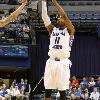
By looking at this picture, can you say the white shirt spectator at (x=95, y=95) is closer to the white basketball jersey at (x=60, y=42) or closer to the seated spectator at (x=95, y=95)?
the seated spectator at (x=95, y=95)

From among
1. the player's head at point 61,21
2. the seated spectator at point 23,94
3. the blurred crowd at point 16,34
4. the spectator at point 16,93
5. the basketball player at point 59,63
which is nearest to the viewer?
the player's head at point 61,21

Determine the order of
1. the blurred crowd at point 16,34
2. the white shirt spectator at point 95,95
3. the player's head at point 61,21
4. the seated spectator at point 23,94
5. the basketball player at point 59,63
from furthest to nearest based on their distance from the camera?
the blurred crowd at point 16,34 < the white shirt spectator at point 95,95 < the seated spectator at point 23,94 < the basketball player at point 59,63 < the player's head at point 61,21

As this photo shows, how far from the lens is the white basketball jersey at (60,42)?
25.4 ft

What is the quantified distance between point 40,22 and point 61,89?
1350 centimetres

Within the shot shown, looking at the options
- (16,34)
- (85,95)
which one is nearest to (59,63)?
(85,95)

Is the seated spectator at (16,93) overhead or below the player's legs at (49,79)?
below

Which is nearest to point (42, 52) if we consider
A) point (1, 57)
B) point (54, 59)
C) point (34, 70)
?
point (34, 70)

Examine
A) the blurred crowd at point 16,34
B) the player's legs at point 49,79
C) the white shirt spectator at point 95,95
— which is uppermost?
the blurred crowd at point 16,34

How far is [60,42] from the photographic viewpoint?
7.76 meters

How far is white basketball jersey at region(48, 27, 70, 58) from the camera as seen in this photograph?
775 cm

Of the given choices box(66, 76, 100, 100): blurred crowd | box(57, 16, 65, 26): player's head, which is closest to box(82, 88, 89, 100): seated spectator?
box(66, 76, 100, 100): blurred crowd

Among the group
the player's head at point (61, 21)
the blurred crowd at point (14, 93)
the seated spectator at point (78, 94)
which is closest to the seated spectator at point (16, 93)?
the blurred crowd at point (14, 93)

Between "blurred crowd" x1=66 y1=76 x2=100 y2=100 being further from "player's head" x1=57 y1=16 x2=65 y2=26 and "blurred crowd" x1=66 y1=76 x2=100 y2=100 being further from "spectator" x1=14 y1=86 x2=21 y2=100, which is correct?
"player's head" x1=57 y1=16 x2=65 y2=26

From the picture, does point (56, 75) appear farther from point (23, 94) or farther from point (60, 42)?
point (23, 94)
